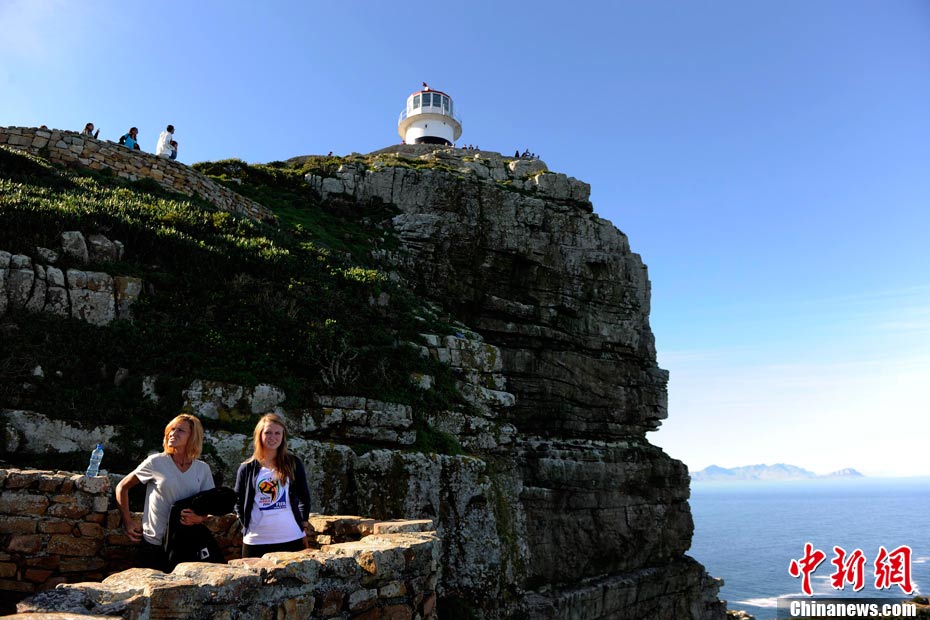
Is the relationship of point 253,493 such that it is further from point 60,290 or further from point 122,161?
point 122,161

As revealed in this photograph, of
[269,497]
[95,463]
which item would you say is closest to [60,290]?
[95,463]

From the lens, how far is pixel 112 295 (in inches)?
444

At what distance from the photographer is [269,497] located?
5.63m

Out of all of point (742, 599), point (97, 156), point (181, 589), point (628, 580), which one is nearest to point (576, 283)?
point (628, 580)

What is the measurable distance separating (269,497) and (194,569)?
1.19 metres

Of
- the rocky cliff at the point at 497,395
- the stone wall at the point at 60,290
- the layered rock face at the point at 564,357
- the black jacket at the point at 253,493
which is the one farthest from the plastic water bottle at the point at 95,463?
the layered rock face at the point at 564,357

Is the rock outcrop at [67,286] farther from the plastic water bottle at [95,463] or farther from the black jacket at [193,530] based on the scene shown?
the black jacket at [193,530]

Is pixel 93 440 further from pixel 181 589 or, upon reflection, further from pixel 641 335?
pixel 641 335

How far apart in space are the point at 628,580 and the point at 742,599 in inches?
1974

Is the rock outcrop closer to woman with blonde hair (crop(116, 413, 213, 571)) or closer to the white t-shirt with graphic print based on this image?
woman with blonde hair (crop(116, 413, 213, 571))

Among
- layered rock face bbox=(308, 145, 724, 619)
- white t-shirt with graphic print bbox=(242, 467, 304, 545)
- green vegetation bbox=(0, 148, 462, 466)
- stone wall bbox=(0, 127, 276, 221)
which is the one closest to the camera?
white t-shirt with graphic print bbox=(242, 467, 304, 545)

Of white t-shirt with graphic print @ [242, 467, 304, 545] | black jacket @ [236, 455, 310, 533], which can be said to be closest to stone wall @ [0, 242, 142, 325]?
black jacket @ [236, 455, 310, 533]

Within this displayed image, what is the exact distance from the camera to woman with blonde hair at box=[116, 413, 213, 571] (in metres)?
5.56

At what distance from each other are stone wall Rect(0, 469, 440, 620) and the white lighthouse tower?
47.2 meters
